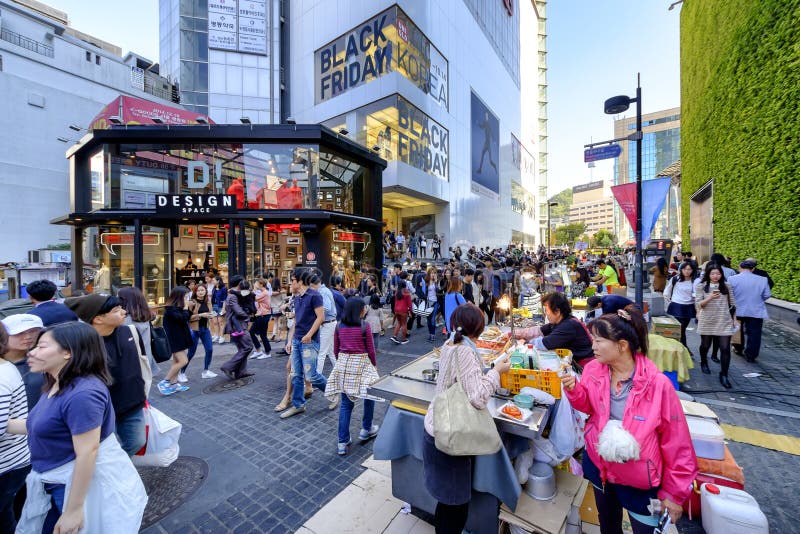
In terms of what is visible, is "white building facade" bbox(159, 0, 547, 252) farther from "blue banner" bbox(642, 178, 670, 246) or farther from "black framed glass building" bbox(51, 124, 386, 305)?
"blue banner" bbox(642, 178, 670, 246)

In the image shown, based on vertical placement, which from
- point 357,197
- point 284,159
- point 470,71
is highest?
point 470,71

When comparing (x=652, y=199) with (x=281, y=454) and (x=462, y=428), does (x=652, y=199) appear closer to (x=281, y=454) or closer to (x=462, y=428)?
(x=462, y=428)

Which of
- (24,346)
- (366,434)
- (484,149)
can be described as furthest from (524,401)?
(484,149)

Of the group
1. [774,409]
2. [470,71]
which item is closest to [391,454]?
[774,409]

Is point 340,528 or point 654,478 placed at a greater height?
point 654,478

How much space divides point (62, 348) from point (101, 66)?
4582cm

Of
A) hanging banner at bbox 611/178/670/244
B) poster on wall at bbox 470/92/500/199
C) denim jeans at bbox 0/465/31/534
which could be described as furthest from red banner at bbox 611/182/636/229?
poster on wall at bbox 470/92/500/199

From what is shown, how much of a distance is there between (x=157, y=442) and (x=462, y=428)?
3371 millimetres

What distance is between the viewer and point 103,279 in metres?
14.2

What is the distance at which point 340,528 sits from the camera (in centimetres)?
296

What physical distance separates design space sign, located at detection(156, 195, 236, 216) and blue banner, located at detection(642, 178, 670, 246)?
47.4ft

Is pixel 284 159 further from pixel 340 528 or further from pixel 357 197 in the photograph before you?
pixel 340 528

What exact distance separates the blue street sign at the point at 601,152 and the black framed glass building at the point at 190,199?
9967 millimetres

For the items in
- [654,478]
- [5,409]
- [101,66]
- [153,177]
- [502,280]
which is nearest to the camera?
[654,478]
